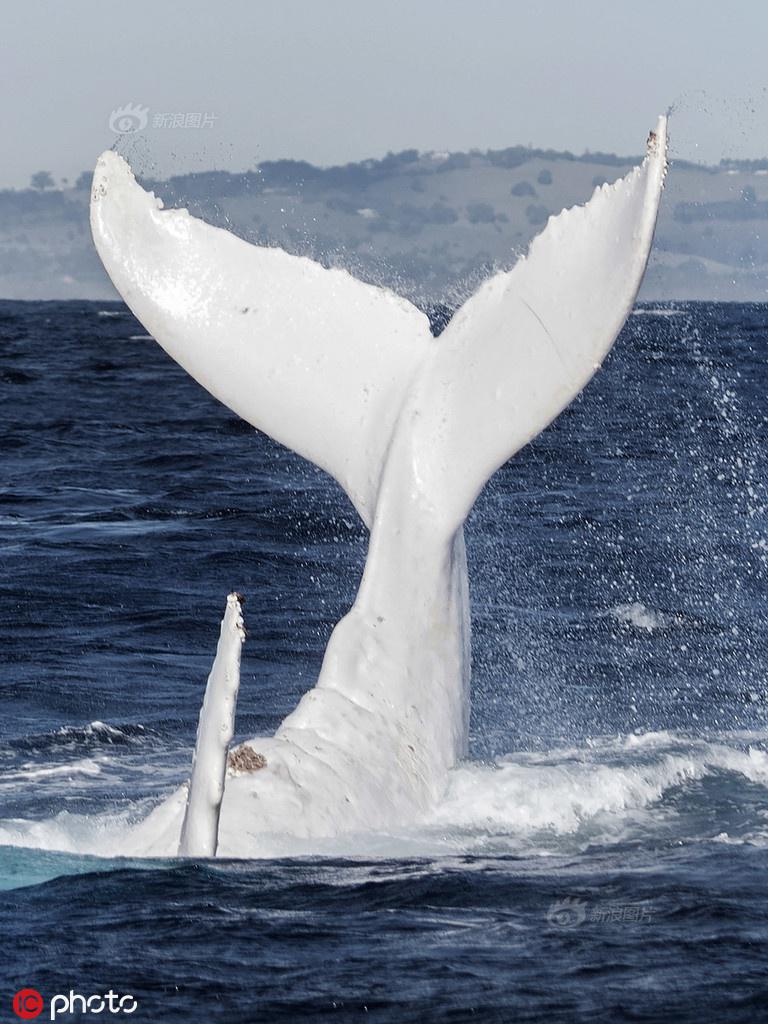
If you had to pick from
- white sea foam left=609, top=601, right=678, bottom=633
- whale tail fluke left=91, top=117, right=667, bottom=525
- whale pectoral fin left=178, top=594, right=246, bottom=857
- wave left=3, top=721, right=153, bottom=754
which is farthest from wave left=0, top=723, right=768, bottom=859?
white sea foam left=609, top=601, right=678, bottom=633

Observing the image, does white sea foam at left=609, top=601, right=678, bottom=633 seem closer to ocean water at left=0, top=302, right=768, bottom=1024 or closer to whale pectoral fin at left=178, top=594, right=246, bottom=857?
ocean water at left=0, top=302, right=768, bottom=1024

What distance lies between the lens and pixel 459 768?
8117 mm

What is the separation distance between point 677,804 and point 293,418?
105 inches

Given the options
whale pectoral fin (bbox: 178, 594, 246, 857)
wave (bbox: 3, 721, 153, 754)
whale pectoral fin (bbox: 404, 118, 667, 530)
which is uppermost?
whale pectoral fin (bbox: 404, 118, 667, 530)

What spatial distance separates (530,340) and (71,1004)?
124 inches

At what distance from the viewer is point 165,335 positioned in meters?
8.00

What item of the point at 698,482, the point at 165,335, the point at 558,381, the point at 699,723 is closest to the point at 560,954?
the point at 558,381

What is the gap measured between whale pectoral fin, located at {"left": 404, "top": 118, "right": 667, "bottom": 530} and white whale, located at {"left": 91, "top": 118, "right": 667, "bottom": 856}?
1 centimetres

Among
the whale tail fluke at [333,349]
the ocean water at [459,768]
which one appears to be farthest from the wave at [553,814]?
the whale tail fluke at [333,349]

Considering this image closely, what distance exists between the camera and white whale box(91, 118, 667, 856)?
23.6 ft

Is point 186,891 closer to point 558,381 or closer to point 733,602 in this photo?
point 558,381

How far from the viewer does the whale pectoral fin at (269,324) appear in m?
7.88

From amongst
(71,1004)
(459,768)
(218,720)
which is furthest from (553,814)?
(71,1004)

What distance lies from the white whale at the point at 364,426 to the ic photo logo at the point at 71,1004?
1.21 metres
